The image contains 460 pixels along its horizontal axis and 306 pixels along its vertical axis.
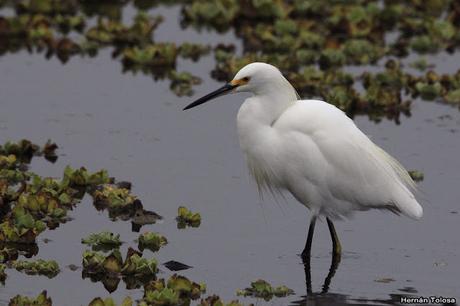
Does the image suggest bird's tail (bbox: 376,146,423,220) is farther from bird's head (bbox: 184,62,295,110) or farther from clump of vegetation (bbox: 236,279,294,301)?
clump of vegetation (bbox: 236,279,294,301)

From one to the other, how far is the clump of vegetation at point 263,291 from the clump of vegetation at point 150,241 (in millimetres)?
1118

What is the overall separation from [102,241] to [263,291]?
1.51m

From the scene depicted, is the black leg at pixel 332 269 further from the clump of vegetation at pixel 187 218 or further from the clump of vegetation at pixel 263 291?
the clump of vegetation at pixel 187 218

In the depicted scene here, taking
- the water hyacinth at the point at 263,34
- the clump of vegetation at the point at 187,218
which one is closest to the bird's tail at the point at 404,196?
the clump of vegetation at the point at 187,218

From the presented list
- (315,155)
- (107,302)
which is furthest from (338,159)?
(107,302)

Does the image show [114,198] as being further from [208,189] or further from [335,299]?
[335,299]

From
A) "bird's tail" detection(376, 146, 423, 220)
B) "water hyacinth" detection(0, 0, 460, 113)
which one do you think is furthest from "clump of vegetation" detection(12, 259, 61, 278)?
"water hyacinth" detection(0, 0, 460, 113)

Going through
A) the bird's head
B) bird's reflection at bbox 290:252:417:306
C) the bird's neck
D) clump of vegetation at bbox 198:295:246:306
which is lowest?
clump of vegetation at bbox 198:295:246:306

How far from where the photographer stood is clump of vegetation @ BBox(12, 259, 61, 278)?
24.9 feet

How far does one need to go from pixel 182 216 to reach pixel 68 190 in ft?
3.44

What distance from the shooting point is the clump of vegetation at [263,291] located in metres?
7.26

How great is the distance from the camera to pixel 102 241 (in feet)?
26.9

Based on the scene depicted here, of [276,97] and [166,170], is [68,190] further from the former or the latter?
[276,97]

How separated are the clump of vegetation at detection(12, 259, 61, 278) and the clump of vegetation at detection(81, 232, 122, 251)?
24.6 inches
